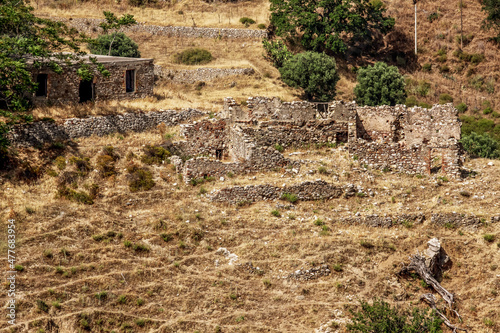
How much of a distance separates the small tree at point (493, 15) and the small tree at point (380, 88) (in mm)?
21845

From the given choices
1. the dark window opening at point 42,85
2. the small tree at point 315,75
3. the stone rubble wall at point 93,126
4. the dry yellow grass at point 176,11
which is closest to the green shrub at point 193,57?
the dry yellow grass at point 176,11

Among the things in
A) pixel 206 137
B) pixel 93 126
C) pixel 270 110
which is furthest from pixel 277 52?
pixel 93 126

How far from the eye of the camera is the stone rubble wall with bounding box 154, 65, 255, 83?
187ft

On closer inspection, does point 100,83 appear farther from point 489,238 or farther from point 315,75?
point 489,238

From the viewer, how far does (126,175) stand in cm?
3500

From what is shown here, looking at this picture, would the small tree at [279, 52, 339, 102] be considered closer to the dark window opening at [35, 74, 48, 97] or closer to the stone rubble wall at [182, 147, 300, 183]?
the stone rubble wall at [182, 147, 300, 183]

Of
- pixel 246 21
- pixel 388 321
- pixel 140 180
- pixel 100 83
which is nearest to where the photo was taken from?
pixel 388 321

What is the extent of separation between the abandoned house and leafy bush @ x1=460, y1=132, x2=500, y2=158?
21.5 m

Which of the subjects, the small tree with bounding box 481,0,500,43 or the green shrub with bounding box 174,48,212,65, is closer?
the green shrub with bounding box 174,48,212,65

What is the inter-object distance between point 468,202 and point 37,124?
73.2ft

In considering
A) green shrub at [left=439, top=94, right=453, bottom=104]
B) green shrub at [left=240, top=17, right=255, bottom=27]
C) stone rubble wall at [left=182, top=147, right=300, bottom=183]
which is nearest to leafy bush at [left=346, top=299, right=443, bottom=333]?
stone rubble wall at [left=182, top=147, right=300, bottom=183]

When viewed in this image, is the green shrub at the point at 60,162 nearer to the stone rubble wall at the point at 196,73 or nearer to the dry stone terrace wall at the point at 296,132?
the dry stone terrace wall at the point at 296,132

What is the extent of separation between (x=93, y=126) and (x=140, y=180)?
5869mm

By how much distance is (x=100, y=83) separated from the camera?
4175 centimetres
